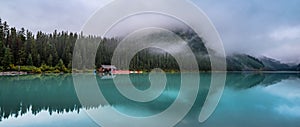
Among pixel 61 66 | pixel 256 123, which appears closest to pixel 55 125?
pixel 256 123

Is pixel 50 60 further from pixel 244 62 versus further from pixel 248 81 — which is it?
pixel 244 62

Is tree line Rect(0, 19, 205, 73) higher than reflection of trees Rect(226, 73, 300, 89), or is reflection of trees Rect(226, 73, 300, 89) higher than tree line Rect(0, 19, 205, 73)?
tree line Rect(0, 19, 205, 73)

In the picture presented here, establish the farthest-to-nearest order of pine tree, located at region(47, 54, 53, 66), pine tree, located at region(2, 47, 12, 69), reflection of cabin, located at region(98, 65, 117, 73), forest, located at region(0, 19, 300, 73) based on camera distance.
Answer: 1. reflection of cabin, located at region(98, 65, 117, 73)
2. pine tree, located at region(47, 54, 53, 66)
3. forest, located at region(0, 19, 300, 73)
4. pine tree, located at region(2, 47, 12, 69)

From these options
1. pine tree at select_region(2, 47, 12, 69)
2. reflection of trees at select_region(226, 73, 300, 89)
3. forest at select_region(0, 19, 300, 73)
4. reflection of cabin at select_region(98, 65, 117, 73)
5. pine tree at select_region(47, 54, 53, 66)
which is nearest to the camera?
reflection of trees at select_region(226, 73, 300, 89)

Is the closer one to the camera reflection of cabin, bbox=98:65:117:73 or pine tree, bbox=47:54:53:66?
pine tree, bbox=47:54:53:66

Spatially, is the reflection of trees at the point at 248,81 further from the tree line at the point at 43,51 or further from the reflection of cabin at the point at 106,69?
the reflection of cabin at the point at 106,69

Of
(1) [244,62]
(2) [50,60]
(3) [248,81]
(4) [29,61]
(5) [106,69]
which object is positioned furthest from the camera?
(1) [244,62]

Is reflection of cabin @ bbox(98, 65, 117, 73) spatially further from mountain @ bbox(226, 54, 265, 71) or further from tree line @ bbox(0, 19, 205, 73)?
mountain @ bbox(226, 54, 265, 71)

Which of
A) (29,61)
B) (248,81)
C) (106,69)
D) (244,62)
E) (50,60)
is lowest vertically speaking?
(248,81)

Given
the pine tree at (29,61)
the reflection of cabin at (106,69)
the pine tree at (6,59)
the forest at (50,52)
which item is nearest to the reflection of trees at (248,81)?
the forest at (50,52)

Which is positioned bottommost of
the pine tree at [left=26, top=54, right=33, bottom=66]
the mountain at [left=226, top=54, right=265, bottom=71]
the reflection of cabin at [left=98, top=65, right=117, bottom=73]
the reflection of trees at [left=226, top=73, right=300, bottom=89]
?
the reflection of trees at [left=226, top=73, right=300, bottom=89]

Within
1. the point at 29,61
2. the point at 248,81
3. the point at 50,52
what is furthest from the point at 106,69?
the point at 248,81

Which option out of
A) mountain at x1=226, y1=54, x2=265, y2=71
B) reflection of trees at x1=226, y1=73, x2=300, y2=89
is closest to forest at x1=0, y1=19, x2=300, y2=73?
reflection of trees at x1=226, y1=73, x2=300, y2=89

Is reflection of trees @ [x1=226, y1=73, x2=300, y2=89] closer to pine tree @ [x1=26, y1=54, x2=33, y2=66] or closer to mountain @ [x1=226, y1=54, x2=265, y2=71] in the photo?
pine tree @ [x1=26, y1=54, x2=33, y2=66]
